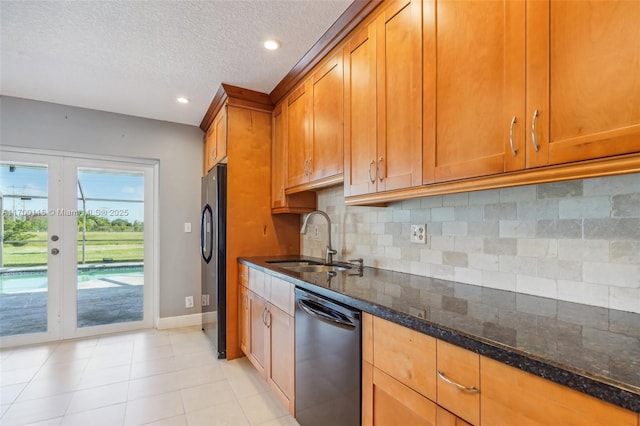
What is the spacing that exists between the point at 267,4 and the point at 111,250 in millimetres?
3065

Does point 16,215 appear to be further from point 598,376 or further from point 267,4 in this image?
point 598,376

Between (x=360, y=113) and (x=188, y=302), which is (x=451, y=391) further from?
(x=188, y=302)

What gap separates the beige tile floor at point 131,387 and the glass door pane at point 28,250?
250mm

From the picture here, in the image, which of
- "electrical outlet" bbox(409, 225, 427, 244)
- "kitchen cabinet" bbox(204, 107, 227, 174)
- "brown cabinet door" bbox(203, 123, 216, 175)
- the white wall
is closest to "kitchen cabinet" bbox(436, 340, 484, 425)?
"electrical outlet" bbox(409, 225, 427, 244)

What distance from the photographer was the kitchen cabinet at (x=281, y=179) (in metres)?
2.74

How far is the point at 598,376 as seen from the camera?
59cm

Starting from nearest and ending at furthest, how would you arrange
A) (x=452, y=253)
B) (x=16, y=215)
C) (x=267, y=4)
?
(x=452, y=253), (x=267, y=4), (x=16, y=215)

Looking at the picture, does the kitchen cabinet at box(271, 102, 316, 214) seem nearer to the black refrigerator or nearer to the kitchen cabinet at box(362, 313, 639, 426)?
the black refrigerator

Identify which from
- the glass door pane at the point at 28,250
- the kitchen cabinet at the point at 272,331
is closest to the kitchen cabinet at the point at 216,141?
the kitchen cabinet at the point at 272,331

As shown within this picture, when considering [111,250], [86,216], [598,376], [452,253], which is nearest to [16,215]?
[86,216]

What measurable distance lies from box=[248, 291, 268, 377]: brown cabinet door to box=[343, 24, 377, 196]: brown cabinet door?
1070 mm

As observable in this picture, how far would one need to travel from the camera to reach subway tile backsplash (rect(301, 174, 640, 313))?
3.35 feet

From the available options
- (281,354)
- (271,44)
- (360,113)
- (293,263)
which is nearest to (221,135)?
(271,44)

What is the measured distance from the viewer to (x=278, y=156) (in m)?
2.83
